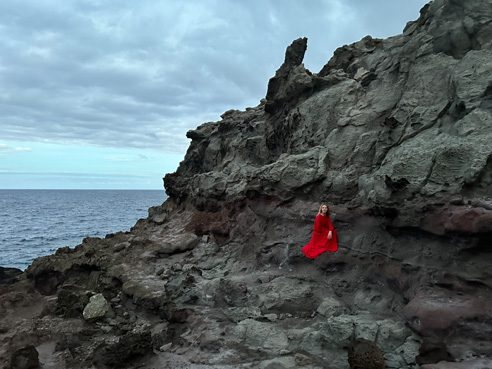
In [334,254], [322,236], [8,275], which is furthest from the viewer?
[8,275]

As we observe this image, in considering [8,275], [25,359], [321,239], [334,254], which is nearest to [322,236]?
[321,239]

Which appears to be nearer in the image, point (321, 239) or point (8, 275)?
point (321, 239)

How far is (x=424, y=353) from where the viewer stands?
708 centimetres

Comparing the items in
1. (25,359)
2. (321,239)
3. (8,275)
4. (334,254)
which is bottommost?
(8,275)

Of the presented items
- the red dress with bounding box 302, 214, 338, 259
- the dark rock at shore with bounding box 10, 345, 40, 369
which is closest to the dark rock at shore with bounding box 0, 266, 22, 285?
the dark rock at shore with bounding box 10, 345, 40, 369

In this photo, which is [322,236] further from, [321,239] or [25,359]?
[25,359]

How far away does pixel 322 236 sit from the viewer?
11023 mm

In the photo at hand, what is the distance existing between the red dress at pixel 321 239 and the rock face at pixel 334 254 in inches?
11.1

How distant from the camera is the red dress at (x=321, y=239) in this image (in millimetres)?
10797

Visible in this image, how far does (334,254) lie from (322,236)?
64cm

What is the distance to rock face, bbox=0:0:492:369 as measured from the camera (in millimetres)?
7832

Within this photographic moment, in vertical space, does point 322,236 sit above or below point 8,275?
above

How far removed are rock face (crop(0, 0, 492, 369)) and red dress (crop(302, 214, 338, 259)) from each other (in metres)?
0.28

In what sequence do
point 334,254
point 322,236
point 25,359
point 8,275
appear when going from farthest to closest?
point 8,275 → point 322,236 → point 334,254 → point 25,359
